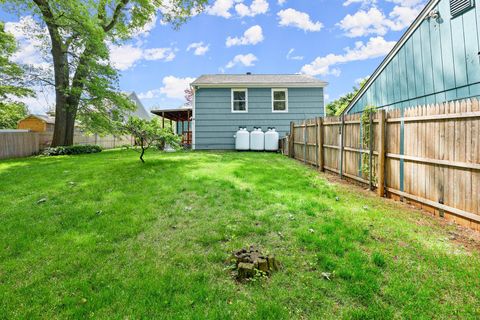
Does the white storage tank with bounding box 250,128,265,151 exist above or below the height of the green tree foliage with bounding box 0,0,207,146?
below

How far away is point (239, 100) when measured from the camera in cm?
Answer: 1416

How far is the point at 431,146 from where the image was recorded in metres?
4.09

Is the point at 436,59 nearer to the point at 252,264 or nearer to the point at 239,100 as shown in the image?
the point at 252,264

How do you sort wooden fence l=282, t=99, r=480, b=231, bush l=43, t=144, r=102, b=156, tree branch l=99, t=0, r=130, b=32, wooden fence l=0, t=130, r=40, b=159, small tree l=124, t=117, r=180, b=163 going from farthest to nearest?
1. tree branch l=99, t=0, r=130, b=32
2. bush l=43, t=144, r=102, b=156
3. wooden fence l=0, t=130, r=40, b=159
4. small tree l=124, t=117, r=180, b=163
5. wooden fence l=282, t=99, r=480, b=231

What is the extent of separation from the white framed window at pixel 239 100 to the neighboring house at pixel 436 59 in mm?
7193

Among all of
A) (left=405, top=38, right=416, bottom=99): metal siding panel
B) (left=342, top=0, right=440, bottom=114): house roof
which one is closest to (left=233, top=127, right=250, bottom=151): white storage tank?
(left=342, top=0, right=440, bottom=114): house roof

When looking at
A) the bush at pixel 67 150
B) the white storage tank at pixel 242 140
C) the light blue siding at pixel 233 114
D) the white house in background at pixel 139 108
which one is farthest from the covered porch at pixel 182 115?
the white house in background at pixel 139 108

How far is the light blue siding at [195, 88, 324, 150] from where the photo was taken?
14047 mm

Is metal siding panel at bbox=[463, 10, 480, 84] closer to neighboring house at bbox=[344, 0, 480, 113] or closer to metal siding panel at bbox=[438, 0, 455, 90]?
neighboring house at bbox=[344, 0, 480, 113]

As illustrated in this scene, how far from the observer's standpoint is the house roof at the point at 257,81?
13.9 meters

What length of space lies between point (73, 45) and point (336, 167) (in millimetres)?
14586

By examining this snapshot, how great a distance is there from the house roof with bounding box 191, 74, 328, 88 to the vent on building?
852cm

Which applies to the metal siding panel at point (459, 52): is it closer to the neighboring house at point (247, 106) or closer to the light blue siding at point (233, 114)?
the neighboring house at point (247, 106)

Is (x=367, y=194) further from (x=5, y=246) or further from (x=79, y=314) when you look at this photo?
(x=5, y=246)
